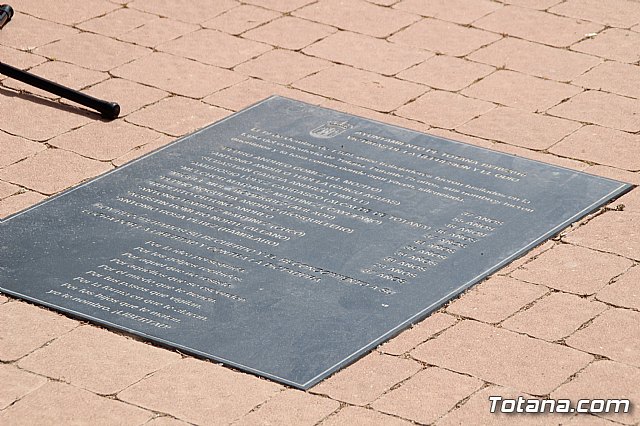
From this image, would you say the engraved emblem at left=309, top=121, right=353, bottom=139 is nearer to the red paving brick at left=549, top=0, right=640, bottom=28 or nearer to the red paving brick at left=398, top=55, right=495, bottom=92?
the red paving brick at left=398, top=55, right=495, bottom=92

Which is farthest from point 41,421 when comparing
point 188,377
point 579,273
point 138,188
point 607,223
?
point 607,223

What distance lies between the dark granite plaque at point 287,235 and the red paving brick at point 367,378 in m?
0.05

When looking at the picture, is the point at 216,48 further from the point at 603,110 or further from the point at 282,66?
the point at 603,110

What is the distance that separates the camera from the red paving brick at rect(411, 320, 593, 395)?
399cm

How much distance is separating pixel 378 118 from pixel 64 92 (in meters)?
1.44

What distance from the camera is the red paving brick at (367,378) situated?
3.94m

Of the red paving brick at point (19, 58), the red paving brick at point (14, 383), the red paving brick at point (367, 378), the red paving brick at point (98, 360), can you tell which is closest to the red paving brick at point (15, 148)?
the red paving brick at point (19, 58)

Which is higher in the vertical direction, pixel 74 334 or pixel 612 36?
pixel 612 36

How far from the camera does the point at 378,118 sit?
5.76 meters

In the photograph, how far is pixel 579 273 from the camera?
15.1 feet

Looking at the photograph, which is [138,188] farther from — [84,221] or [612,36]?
[612,36]

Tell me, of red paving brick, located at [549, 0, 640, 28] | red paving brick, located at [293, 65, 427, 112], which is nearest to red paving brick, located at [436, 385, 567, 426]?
red paving brick, located at [293, 65, 427, 112]

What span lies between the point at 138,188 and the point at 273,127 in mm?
774

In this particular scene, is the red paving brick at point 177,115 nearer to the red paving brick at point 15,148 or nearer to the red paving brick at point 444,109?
the red paving brick at point 15,148
